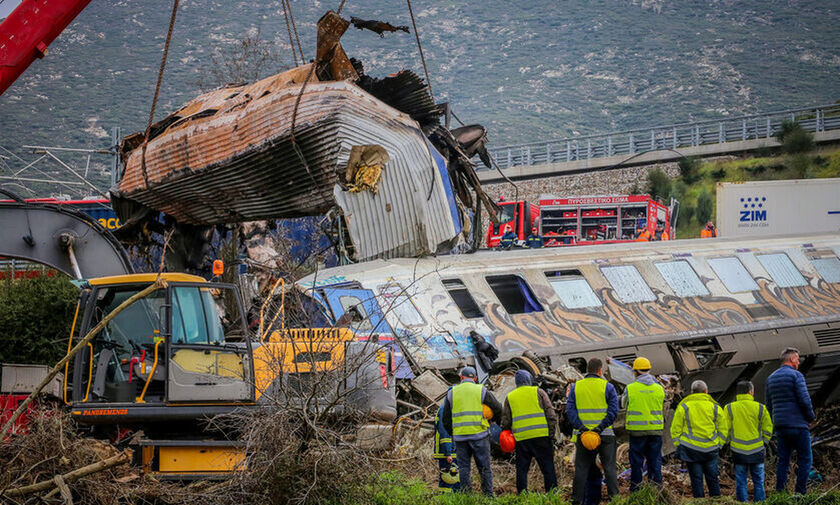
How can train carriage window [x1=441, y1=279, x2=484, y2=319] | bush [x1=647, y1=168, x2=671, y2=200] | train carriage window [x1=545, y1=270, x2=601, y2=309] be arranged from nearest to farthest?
train carriage window [x1=441, y1=279, x2=484, y2=319], train carriage window [x1=545, y1=270, x2=601, y2=309], bush [x1=647, y1=168, x2=671, y2=200]

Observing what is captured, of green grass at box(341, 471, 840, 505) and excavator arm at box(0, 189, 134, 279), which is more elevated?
excavator arm at box(0, 189, 134, 279)

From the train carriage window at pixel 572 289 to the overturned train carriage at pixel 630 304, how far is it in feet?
0.08

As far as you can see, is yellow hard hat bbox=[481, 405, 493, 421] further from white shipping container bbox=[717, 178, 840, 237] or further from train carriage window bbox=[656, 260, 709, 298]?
white shipping container bbox=[717, 178, 840, 237]

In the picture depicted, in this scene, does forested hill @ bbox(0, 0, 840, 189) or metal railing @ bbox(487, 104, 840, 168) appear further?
forested hill @ bbox(0, 0, 840, 189)

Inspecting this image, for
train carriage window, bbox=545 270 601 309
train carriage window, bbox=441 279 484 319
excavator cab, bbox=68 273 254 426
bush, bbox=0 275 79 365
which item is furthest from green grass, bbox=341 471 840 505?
bush, bbox=0 275 79 365

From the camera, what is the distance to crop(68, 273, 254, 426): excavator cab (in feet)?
30.2

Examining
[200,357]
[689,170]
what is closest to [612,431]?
[200,357]

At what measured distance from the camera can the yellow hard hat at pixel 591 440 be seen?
381 inches

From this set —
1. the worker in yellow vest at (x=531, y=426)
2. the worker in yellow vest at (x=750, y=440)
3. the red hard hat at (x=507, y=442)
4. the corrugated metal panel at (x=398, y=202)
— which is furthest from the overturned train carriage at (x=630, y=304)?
the worker in yellow vest at (x=750, y=440)

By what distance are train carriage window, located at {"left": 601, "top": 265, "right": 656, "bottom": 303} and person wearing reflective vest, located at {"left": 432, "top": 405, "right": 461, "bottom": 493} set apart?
6.28 metres

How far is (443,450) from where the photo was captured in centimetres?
1054

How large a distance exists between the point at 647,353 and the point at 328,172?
6.47 metres

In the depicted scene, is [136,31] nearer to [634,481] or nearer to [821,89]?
[821,89]

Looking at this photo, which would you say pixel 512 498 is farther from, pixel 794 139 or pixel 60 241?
pixel 794 139
